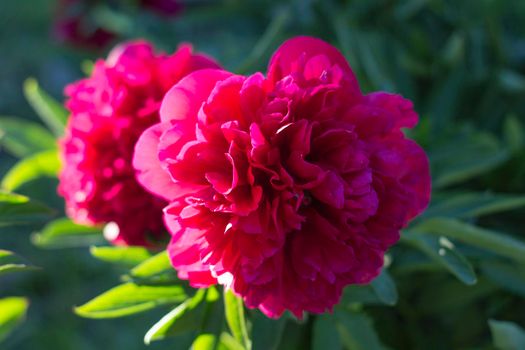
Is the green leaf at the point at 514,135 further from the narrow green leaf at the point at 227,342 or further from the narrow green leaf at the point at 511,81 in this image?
the narrow green leaf at the point at 227,342

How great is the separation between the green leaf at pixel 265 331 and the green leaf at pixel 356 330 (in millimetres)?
128

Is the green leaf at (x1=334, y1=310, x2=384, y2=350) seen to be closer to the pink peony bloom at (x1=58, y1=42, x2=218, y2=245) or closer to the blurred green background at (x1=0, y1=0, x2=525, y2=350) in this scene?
the blurred green background at (x1=0, y1=0, x2=525, y2=350)

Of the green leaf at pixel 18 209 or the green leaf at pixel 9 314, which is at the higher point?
the green leaf at pixel 18 209

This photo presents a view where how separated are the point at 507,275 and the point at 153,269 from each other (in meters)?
0.59

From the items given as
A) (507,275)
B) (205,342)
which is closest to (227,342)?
(205,342)

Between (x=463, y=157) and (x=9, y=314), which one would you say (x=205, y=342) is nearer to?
(x=9, y=314)

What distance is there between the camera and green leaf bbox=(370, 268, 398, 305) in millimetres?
879

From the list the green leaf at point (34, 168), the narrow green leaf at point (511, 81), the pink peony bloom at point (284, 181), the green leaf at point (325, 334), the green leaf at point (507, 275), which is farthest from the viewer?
the narrow green leaf at point (511, 81)

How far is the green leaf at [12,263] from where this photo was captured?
792mm

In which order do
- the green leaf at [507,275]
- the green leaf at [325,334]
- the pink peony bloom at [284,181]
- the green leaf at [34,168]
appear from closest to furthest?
the pink peony bloom at [284,181] < the green leaf at [325,334] < the green leaf at [507,275] < the green leaf at [34,168]

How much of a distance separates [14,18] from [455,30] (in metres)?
2.34

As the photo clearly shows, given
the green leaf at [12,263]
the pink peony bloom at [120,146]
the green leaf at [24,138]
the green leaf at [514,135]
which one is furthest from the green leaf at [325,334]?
the green leaf at [24,138]

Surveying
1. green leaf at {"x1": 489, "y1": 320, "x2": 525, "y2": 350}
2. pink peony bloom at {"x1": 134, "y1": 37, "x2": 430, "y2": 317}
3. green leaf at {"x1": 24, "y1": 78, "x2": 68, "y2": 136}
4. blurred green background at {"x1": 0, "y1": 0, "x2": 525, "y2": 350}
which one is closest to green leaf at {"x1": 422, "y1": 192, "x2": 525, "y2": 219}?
blurred green background at {"x1": 0, "y1": 0, "x2": 525, "y2": 350}

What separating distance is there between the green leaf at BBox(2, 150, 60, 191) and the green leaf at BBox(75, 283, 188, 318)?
15.1 inches
